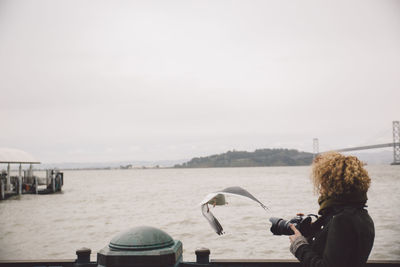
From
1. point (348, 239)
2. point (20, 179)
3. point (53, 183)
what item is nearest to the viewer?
point (348, 239)

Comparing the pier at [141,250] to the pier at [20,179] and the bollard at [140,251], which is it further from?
the pier at [20,179]

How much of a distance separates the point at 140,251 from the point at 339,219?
1292 mm

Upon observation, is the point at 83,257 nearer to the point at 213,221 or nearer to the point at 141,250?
the point at 141,250

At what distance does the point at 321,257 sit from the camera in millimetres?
2238

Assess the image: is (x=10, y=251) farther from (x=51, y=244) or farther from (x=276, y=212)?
(x=276, y=212)

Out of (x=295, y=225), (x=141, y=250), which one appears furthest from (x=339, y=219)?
(x=141, y=250)

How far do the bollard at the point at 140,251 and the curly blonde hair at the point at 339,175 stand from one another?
3.58 ft

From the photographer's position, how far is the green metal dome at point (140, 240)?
8.42 ft

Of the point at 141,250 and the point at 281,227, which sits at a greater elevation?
the point at 281,227

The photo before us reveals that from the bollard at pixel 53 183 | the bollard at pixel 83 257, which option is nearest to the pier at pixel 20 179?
the bollard at pixel 53 183

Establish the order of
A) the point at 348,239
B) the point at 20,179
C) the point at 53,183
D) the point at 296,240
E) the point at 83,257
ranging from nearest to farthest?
the point at 348,239
the point at 296,240
the point at 83,257
the point at 20,179
the point at 53,183

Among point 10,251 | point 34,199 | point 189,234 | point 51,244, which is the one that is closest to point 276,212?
point 189,234

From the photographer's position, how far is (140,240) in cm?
259

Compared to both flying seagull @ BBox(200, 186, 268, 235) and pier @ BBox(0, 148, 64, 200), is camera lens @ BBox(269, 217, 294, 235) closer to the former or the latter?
flying seagull @ BBox(200, 186, 268, 235)
